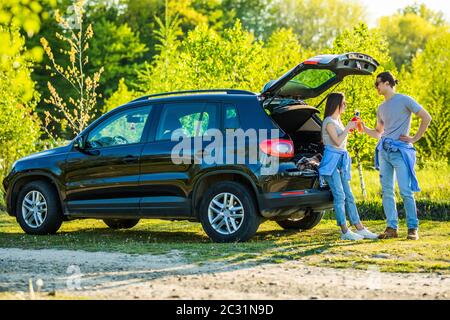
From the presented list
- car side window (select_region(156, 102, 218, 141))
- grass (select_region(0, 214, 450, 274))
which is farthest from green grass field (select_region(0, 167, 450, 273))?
car side window (select_region(156, 102, 218, 141))

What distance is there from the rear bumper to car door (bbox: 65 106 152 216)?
1.71m

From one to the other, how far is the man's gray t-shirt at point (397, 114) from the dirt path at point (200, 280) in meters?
2.47

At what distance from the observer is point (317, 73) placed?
10.8 meters

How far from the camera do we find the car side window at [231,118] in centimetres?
1027

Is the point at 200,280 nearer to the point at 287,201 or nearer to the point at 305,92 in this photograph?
the point at 287,201

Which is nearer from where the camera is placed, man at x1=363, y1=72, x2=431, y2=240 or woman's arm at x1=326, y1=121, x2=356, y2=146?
man at x1=363, y1=72, x2=431, y2=240

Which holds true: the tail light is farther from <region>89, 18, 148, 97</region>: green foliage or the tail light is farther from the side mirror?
<region>89, 18, 148, 97</region>: green foliage

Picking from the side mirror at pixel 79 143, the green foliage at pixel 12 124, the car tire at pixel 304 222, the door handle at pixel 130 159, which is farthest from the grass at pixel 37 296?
the green foliage at pixel 12 124

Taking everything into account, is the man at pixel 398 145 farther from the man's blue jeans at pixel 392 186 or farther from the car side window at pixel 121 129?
the car side window at pixel 121 129

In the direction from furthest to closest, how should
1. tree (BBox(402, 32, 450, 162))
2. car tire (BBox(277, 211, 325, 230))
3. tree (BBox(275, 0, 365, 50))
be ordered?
tree (BBox(275, 0, 365, 50)) → tree (BBox(402, 32, 450, 162)) → car tire (BBox(277, 211, 325, 230))

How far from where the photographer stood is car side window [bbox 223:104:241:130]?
10273 millimetres

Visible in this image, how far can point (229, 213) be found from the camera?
10.3 metres

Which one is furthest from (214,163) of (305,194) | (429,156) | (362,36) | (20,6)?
(429,156)
